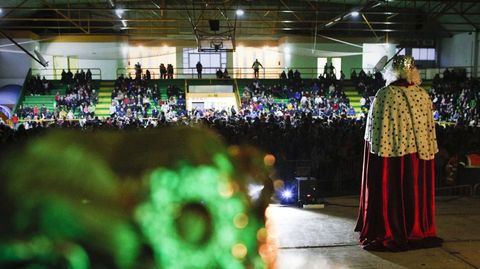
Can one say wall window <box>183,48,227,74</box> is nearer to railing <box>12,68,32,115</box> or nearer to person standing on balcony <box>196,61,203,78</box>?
person standing on balcony <box>196,61,203,78</box>

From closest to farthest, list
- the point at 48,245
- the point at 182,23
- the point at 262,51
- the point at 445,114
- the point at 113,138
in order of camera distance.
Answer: the point at 48,245 → the point at 113,138 → the point at 445,114 → the point at 182,23 → the point at 262,51

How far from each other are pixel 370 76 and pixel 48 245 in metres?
22.0

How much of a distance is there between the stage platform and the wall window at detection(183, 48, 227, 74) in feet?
70.8

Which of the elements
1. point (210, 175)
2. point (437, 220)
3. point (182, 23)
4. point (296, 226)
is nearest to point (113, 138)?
point (210, 175)

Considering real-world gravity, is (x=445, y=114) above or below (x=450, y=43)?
below

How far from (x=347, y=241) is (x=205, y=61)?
23.6 meters

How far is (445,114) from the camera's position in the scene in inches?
671

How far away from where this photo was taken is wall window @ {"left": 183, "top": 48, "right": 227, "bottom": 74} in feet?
89.0

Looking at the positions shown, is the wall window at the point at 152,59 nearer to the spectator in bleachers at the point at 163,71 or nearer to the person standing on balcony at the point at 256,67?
the spectator in bleachers at the point at 163,71

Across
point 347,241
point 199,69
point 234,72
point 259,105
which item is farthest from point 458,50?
point 347,241

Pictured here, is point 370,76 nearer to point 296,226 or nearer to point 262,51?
point 262,51

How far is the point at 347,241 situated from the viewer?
4.71m

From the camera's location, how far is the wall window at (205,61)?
89.0 ft

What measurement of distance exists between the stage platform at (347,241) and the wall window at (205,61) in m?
21.6
